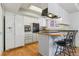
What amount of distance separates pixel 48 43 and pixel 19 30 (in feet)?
2.39

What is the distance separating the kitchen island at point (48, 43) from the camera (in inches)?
77.8

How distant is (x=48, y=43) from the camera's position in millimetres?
2256

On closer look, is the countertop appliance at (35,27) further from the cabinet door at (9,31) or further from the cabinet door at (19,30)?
the cabinet door at (9,31)

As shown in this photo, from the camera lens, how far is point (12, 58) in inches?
65.0

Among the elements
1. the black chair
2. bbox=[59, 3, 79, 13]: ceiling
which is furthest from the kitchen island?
bbox=[59, 3, 79, 13]: ceiling

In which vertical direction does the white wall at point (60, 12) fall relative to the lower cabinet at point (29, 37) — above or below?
above

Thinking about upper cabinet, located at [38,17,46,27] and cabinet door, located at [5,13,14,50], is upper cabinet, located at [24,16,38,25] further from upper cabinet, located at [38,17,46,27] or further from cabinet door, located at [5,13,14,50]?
cabinet door, located at [5,13,14,50]

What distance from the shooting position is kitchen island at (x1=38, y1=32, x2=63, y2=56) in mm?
1976

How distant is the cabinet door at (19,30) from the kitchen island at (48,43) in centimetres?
38

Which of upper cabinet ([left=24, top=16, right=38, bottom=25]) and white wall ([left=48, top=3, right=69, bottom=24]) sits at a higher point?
white wall ([left=48, top=3, right=69, bottom=24])

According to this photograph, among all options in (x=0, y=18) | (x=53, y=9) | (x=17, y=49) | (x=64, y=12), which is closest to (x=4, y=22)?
(x=0, y=18)

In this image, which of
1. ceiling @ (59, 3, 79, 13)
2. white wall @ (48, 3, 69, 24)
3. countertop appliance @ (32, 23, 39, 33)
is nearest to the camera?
ceiling @ (59, 3, 79, 13)

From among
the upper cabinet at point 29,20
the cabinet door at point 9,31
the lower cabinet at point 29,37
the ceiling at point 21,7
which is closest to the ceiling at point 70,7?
the ceiling at point 21,7

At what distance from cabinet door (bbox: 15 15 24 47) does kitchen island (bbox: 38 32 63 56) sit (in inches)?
15.1
